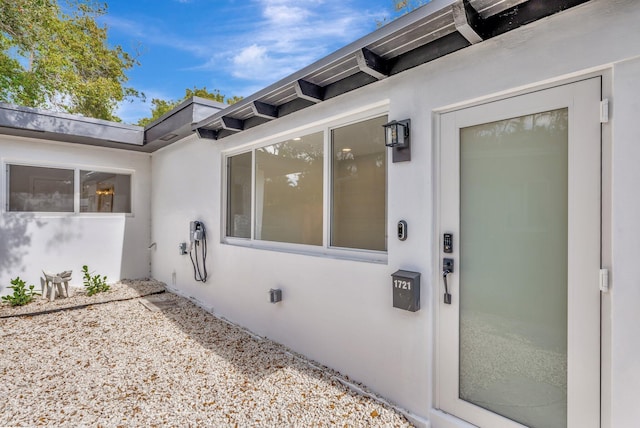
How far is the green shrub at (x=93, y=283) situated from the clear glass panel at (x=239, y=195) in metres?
3.14

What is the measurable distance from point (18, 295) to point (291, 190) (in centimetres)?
517

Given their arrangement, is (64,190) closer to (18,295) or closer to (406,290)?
(18,295)

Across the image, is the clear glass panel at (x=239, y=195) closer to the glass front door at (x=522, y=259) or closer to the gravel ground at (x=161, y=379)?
the gravel ground at (x=161, y=379)

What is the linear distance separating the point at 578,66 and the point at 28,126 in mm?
7033

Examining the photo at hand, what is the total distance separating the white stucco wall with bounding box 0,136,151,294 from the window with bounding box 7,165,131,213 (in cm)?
13

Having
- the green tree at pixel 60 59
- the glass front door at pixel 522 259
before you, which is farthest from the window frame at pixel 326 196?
the green tree at pixel 60 59

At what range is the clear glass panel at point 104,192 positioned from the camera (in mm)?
6598

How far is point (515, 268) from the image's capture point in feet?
7.09

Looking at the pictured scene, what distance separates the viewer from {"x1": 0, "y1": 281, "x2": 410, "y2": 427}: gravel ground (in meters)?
2.54

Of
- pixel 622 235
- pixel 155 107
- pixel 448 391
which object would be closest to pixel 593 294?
pixel 622 235

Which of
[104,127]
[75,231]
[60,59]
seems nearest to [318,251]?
[104,127]

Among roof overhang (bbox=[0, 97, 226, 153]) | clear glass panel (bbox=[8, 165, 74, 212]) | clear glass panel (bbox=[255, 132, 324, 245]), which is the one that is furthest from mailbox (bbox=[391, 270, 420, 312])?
clear glass panel (bbox=[8, 165, 74, 212])

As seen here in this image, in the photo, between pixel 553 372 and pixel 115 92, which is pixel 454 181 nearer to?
pixel 553 372

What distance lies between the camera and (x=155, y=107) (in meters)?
17.8
